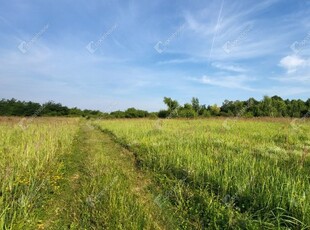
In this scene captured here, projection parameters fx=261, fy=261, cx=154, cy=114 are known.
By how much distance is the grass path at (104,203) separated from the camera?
4203mm

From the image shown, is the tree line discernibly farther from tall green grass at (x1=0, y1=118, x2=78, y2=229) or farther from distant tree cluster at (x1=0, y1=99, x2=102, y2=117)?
tall green grass at (x1=0, y1=118, x2=78, y2=229)

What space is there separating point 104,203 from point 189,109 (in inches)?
2126

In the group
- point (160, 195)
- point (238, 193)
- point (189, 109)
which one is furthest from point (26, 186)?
point (189, 109)

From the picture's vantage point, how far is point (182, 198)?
5211 mm

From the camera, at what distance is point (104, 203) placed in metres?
4.87

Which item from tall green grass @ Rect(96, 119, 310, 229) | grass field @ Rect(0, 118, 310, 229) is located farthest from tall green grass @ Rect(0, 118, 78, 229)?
tall green grass @ Rect(96, 119, 310, 229)

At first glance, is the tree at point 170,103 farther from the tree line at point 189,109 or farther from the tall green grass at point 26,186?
the tall green grass at point 26,186

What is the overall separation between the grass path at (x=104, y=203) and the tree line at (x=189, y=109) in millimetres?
35406

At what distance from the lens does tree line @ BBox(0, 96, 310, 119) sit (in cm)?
4728

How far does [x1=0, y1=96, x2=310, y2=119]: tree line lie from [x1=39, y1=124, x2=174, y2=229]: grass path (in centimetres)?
3541

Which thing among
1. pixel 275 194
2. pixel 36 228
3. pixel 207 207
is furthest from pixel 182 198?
pixel 36 228

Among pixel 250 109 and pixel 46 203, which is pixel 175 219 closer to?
pixel 46 203

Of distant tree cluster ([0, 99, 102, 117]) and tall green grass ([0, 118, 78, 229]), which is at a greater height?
distant tree cluster ([0, 99, 102, 117])

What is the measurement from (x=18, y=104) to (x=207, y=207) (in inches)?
2074
